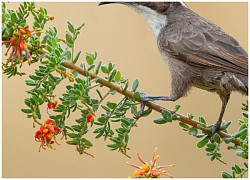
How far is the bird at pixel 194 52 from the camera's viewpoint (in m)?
2.97

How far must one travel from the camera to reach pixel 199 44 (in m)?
3.16

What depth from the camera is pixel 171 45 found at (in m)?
3.29

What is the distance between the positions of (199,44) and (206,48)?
0.22ft

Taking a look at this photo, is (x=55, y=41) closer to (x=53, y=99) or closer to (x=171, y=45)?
(x=53, y=99)

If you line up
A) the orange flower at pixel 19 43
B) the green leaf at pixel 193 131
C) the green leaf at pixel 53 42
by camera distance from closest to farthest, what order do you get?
1. the orange flower at pixel 19 43
2. the green leaf at pixel 53 42
3. the green leaf at pixel 193 131

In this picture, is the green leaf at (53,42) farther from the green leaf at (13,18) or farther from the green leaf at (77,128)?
the green leaf at (77,128)

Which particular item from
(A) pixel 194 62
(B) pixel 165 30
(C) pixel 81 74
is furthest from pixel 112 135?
(B) pixel 165 30

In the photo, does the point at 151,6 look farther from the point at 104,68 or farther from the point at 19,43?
the point at 19,43

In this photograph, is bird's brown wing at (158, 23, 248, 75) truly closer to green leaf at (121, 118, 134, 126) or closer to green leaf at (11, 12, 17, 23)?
green leaf at (121, 118, 134, 126)

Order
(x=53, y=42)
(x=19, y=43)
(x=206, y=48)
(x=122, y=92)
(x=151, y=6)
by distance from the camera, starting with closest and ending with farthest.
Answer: (x=19, y=43)
(x=53, y=42)
(x=122, y=92)
(x=206, y=48)
(x=151, y=6)

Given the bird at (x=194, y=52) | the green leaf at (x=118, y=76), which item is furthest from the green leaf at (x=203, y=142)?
the bird at (x=194, y=52)

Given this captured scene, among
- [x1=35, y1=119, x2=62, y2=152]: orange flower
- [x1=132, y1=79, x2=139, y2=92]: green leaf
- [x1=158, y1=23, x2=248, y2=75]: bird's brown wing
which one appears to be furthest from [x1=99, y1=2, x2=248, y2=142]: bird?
[x1=35, y1=119, x2=62, y2=152]: orange flower

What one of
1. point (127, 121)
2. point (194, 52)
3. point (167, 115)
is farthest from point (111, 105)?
point (194, 52)

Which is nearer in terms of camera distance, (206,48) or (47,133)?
(47,133)
